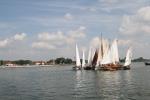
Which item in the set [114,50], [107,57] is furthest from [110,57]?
[114,50]

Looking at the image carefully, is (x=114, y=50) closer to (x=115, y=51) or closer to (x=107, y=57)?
(x=115, y=51)

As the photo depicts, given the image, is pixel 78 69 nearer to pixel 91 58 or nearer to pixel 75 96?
pixel 91 58

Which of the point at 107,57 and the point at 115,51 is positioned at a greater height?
the point at 115,51

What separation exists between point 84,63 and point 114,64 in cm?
1975

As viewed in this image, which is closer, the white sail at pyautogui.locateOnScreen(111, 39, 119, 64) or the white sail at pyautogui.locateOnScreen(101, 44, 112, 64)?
the white sail at pyautogui.locateOnScreen(101, 44, 112, 64)

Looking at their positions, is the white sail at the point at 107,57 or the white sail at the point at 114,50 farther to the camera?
the white sail at the point at 114,50

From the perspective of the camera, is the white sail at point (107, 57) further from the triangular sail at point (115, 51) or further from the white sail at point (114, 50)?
the triangular sail at point (115, 51)

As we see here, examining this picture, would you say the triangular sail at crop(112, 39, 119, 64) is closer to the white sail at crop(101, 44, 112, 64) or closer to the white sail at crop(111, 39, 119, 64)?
the white sail at crop(111, 39, 119, 64)

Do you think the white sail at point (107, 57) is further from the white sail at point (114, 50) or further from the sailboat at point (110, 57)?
the white sail at point (114, 50)

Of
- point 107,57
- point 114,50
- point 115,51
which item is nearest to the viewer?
point 107,57

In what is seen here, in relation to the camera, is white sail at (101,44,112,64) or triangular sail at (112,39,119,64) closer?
white sail at (101,44,112,64)

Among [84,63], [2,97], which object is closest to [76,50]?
[84,63]

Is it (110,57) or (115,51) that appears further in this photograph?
(115,51)

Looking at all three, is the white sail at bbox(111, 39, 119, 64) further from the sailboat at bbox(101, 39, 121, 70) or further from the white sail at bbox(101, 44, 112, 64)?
the white sail at bbox(101, 44, 112, 64)
